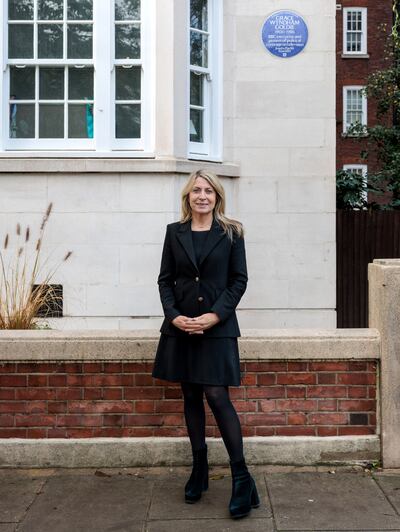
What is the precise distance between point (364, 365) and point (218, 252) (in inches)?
59.9

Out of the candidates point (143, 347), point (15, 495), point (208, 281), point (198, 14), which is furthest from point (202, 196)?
point (198, 14)

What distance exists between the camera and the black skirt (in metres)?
4.41

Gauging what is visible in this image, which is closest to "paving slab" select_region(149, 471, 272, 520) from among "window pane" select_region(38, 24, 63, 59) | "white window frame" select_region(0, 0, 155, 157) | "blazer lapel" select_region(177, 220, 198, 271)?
"blazer lapel" select_region(177, 220, 198, 271)

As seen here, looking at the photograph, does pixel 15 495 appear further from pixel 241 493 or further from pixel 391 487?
pixel 391 487

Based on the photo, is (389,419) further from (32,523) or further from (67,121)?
(67,121)

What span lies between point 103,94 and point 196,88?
1.19m

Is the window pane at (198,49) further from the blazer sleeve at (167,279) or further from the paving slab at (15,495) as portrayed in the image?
the paving slab at (15,495)

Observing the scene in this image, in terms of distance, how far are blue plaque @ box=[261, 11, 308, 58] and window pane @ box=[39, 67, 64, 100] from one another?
8.05ft

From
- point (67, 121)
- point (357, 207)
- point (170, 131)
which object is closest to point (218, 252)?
point (170, 131)

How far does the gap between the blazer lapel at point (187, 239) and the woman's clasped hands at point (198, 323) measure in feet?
1.02

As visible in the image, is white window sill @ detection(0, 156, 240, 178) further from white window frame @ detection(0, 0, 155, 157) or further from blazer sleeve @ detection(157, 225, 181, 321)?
blazer sleeve @ detection(157, 225, 181, 321)

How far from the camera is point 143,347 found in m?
5.19

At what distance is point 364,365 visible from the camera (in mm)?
5234

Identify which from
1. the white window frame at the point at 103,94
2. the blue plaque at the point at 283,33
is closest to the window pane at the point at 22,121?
the white window frame at the point at 103,94
